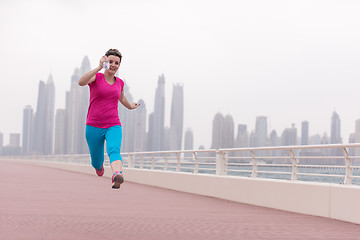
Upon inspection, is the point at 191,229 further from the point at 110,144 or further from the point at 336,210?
the point at 336,210

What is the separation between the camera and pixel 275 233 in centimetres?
770

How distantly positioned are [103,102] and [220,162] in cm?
936

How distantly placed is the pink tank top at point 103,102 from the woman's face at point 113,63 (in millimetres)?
184

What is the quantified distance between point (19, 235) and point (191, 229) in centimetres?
233

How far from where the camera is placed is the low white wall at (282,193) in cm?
966

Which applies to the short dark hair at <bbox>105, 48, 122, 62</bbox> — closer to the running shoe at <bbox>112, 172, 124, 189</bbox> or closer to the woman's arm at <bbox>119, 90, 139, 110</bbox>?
the woman's arm at <bbox>119, 90, 139, 110</bbox>

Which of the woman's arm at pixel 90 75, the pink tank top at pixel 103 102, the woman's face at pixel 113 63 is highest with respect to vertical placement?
the woman's face at pixel 113 63

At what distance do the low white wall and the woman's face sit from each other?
470cm

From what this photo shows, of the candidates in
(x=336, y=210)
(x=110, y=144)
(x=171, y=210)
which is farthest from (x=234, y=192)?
(x=110, y=144)

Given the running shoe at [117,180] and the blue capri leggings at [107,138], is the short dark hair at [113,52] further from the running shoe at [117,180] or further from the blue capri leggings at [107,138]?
the running shoe at [117,180]

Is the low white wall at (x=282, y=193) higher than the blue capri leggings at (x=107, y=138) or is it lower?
lower

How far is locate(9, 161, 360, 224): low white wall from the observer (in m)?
9.66

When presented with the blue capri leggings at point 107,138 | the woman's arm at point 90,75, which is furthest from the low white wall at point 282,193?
the woman's arm at point 90,75

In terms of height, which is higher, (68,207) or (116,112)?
(116,112)
